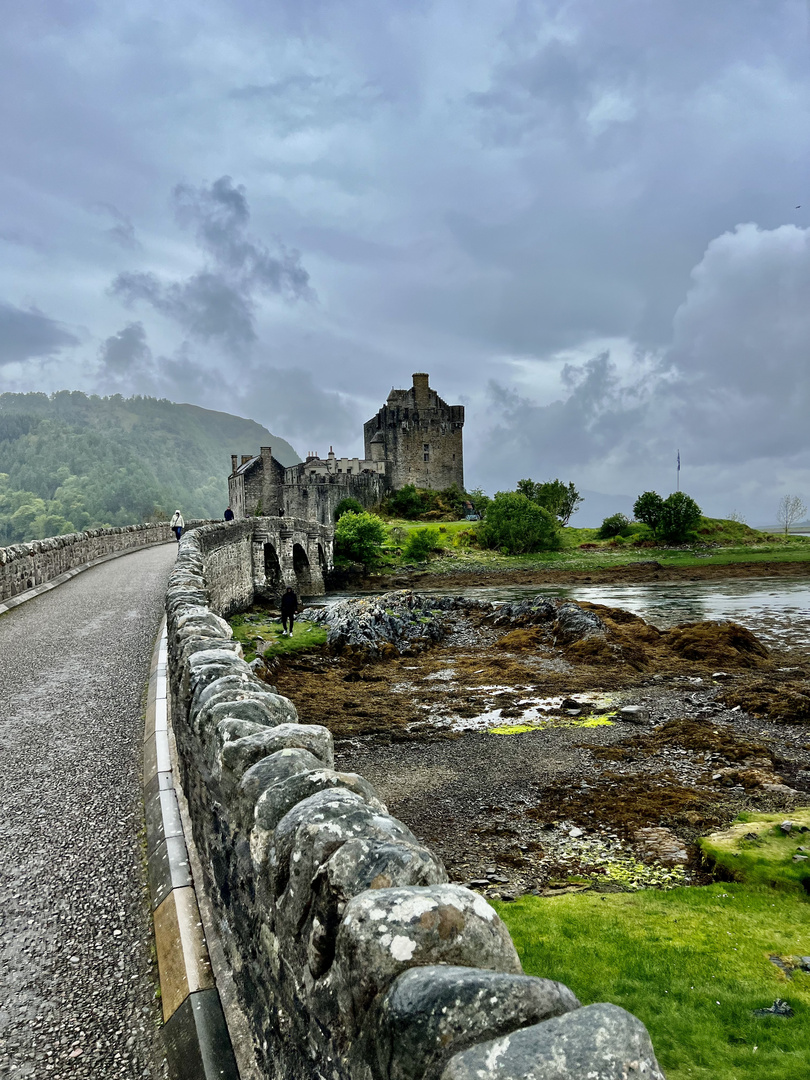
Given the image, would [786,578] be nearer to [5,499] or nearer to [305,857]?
[305,857]

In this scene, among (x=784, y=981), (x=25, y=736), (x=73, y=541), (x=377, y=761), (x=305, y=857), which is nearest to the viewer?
(x=305, y=857)

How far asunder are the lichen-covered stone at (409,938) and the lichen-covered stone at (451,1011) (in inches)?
3.7

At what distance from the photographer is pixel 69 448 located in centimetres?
13862

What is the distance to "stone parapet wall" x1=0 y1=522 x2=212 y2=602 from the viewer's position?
15841 millimetres

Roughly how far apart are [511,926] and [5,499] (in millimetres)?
117671

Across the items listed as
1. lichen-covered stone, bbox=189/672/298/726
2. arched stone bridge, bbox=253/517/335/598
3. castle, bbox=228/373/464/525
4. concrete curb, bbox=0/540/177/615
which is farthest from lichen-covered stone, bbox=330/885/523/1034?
castle, bbox=228/373/464/525

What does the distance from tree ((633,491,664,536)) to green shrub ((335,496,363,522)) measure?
86.0 ft

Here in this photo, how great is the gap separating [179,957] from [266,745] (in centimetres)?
132

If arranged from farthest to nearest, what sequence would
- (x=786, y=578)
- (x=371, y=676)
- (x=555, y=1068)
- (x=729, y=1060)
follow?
(x=786, y=578) < (x=371, y=676) < (x=729, y=1060) < (x=555, y=1068)

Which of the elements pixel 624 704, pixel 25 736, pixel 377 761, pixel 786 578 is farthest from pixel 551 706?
pixel 786 578

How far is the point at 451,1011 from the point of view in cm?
163

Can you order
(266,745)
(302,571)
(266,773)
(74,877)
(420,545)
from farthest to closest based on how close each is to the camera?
(420,545)
(302,571)
(74,877)
(266,745)
(266,773)

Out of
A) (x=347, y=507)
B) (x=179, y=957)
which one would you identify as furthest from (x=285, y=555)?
(x=347, y=507)

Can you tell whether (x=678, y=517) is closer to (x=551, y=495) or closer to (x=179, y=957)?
(x=551, y=495)
